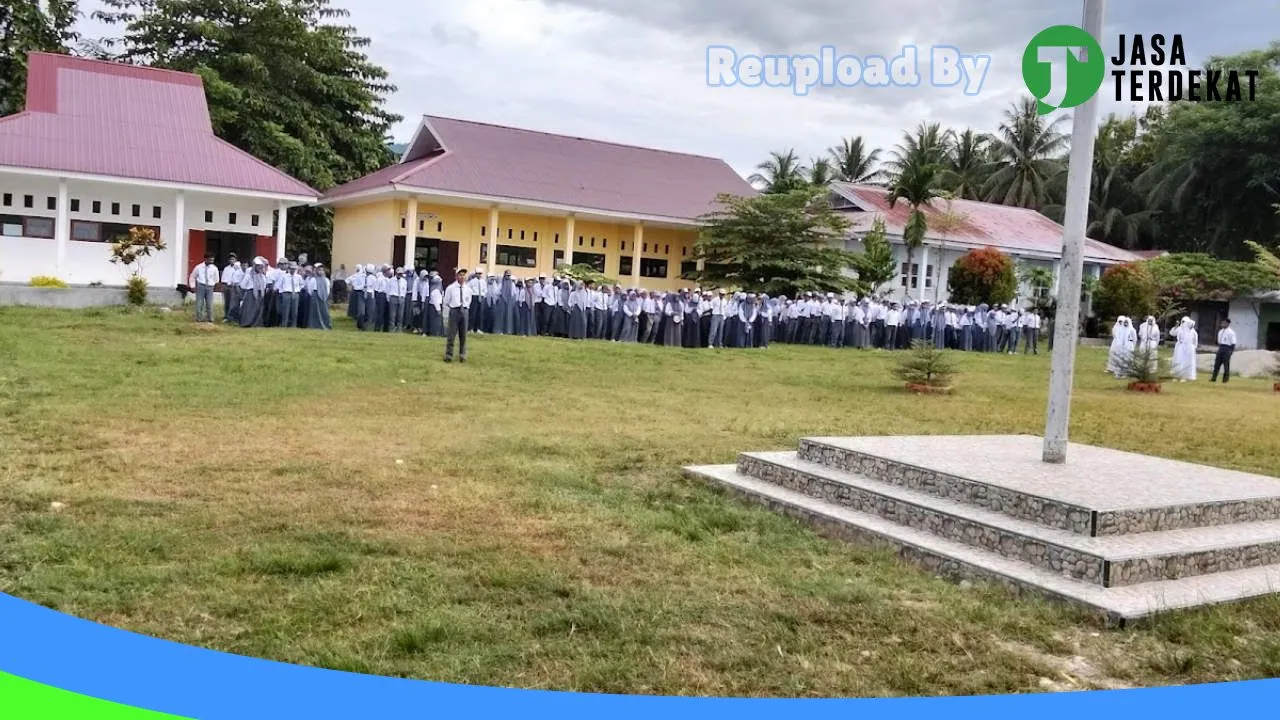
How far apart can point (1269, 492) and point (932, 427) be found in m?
4.96

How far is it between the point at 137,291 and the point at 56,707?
1995cm

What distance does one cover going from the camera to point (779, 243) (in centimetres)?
2902

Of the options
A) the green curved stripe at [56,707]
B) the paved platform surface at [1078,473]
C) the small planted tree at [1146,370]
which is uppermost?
the small planted tree at [1146,370]

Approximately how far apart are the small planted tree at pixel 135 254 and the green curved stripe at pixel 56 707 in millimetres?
19779

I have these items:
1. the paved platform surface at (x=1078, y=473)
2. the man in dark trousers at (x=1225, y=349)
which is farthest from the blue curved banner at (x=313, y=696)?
the man in dark trousers at (x=1225, y=349)

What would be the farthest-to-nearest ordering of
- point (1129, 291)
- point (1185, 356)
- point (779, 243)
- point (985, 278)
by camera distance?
point (985, 278)
point (1129, 291)
point (779, 243)
point (1185, 356)

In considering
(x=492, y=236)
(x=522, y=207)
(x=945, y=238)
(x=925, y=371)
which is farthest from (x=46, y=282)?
(x=945, y=238)

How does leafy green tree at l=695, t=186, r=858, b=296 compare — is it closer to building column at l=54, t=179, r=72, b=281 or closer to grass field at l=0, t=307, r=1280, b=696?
building column at l=54, t=179, r=72, b=281

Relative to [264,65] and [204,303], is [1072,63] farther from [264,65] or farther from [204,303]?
[264,65]

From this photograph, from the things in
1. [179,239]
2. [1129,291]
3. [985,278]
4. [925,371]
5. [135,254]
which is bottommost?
[925,371]

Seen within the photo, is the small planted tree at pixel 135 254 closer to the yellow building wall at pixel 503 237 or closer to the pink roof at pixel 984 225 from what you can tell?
the yellow building wall at pixel 503 237

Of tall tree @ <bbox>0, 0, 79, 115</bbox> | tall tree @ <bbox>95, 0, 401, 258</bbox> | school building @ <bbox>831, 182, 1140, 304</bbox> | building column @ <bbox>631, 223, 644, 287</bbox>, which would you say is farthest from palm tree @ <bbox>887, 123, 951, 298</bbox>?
tall tree @ <bbox>0, 0, 79, 115</bbox>

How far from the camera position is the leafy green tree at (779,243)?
93.9 ft

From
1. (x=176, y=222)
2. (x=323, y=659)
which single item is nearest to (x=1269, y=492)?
(x=323, y=659)
